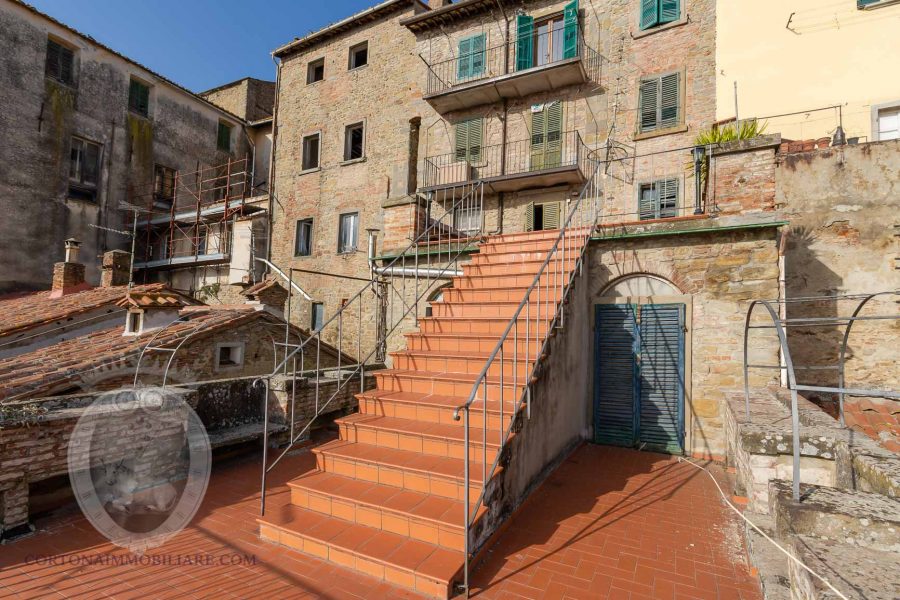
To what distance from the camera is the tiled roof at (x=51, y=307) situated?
26.2 ft

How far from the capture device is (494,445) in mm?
4164

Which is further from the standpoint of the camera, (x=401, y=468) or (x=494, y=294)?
(x=494, y=294)

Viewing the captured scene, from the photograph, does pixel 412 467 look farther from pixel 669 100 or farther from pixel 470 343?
pixel 669 100

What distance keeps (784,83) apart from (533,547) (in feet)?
38.6

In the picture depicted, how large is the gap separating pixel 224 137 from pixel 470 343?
20129mm

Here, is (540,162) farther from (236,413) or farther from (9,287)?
(9,287)

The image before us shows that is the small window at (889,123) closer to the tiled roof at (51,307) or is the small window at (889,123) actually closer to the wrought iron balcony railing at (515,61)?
the wrought iron balcony railing at (515,61)

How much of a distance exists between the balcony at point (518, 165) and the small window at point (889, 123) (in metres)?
5.98

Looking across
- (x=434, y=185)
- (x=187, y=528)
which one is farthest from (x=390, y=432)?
(x=434, y=185)

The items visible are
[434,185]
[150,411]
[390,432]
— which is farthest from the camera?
[434,185]

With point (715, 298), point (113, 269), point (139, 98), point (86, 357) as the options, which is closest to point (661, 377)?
point (715, 298)

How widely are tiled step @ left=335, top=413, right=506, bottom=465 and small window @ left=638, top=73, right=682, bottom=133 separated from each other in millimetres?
10117

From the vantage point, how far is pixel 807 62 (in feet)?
32.6

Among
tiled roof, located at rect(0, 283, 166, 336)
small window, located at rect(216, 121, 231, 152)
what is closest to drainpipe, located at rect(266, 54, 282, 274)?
small window, located at rect(216, 121, 231, 152)
